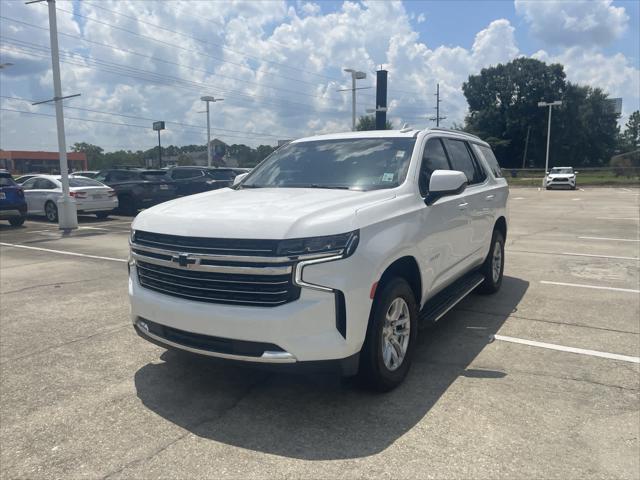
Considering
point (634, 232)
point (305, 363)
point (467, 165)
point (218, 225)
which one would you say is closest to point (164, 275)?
point (218, 225)

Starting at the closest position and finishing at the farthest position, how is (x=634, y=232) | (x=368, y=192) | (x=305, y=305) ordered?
(x=305, y=305), (x=368, y=192), (x=634, y=232)

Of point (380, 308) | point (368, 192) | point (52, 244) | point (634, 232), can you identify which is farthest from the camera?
point (634, 232)

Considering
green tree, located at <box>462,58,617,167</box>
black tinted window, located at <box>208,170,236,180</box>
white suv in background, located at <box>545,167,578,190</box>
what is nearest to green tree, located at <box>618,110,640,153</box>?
green tree, located at <box>462,58,617,167</box>

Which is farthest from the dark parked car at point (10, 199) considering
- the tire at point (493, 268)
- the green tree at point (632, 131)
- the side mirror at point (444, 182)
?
the green tree at point (632, 131)

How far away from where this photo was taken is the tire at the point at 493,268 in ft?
21.4

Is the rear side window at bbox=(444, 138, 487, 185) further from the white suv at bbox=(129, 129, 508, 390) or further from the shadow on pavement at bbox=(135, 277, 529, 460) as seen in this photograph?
the shadow on pavement at bbox=(135, 277, 529, 460)

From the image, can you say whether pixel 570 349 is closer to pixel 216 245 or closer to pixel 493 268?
pixel 493 268

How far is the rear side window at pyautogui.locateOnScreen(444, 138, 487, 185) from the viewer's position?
5511 millimetres

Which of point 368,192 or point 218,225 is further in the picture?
point 368,192

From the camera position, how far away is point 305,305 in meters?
3.20

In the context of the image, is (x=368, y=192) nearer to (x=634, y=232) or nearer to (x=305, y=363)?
(x=305, y=363)

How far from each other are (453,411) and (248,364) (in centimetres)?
145

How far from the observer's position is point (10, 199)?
1515 centimetres

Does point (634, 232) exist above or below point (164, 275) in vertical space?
below
